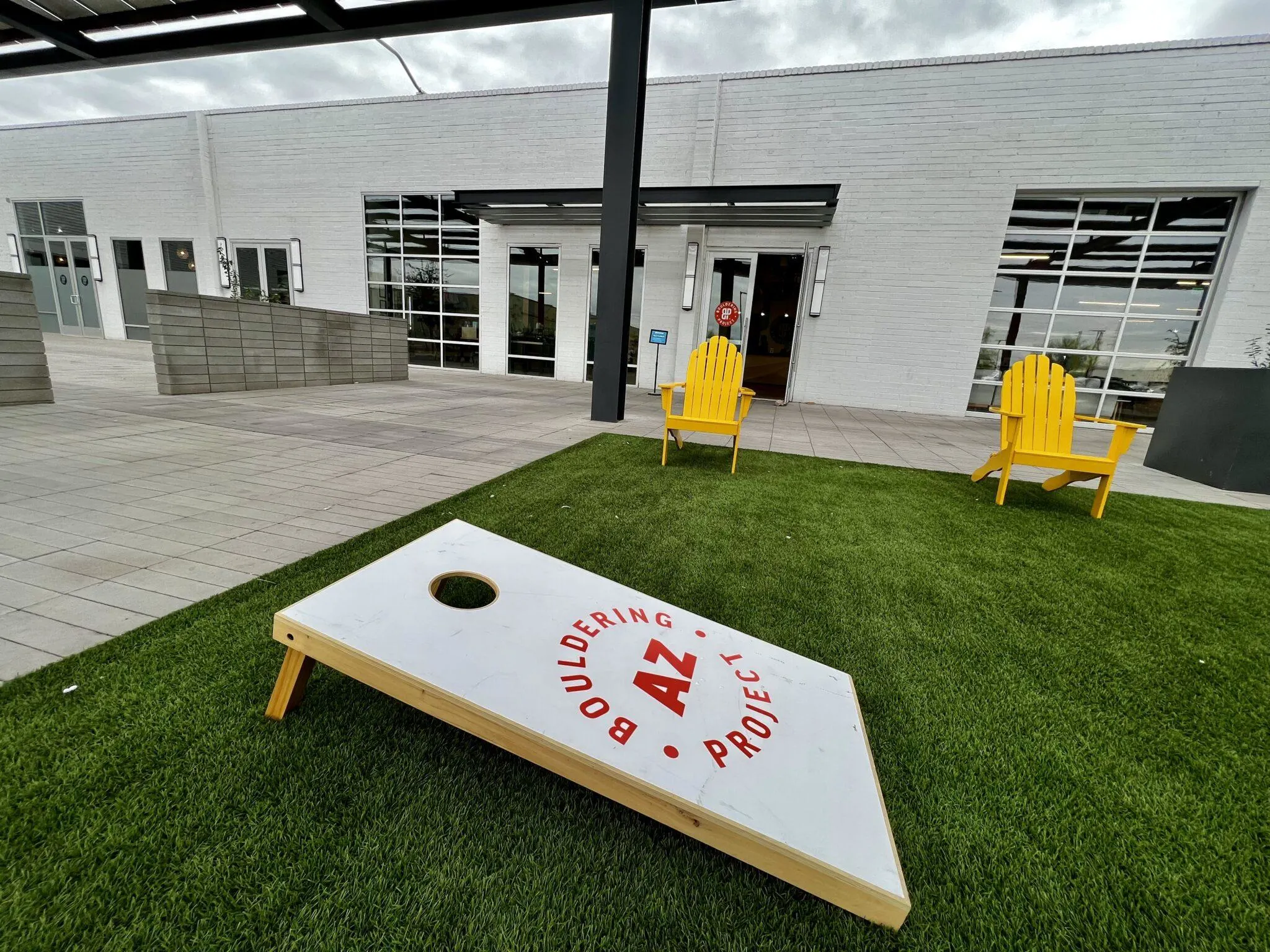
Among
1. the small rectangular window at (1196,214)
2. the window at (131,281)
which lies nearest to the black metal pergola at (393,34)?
the window at (131,281)

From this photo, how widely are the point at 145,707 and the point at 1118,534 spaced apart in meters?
4.99

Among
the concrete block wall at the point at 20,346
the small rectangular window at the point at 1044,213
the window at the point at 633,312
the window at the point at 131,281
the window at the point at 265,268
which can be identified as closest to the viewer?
the concrete block wall at the point at 20,346

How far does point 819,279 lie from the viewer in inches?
366

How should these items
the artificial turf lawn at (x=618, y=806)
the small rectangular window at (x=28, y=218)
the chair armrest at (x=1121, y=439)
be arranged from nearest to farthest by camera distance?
1. the artificial turf lawn at (x=618, y=806)
2. the chair armrest at (x=1121, y=439)
3. the small rectangular window at (x=28, y=218)

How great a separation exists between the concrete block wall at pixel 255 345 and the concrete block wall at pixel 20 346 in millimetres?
875

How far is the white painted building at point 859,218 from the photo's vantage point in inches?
319

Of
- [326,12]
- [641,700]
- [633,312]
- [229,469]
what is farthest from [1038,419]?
[326,12]

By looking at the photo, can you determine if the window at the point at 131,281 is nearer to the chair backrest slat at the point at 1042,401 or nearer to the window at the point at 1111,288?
the chair backrest slat at the point at 1042,401

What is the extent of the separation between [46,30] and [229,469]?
828 centimetres

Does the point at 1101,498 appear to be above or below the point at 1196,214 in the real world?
below

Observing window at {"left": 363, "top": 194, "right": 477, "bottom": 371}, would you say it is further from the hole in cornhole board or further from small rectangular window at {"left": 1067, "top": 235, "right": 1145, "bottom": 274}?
small rectangular window at {"left": 1067, "top": 235, "right": 1145, "bottom": 274}

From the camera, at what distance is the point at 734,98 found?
30.2ft

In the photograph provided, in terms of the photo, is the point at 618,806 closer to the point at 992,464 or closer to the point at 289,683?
the point at 289,683

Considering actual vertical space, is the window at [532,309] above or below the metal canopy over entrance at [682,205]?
below
